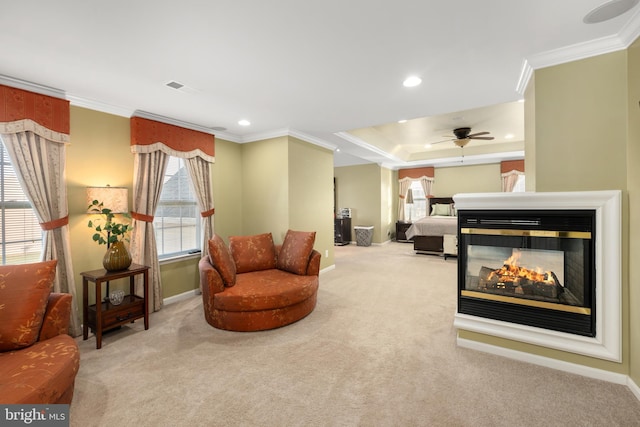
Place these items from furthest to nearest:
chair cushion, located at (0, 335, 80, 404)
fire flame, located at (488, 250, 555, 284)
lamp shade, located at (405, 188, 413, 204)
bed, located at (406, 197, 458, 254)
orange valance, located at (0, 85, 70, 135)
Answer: lamp shade, located at (405, 188, 413, 204), bed, located at (406, 197, 458, 254), orange valance, located at (0, 85, 70, 135), fire flame, located at (488, 250, 555, 284), chair cushion, located at (0, 335, 80, 404)

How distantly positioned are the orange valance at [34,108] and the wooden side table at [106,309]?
61.6 inches

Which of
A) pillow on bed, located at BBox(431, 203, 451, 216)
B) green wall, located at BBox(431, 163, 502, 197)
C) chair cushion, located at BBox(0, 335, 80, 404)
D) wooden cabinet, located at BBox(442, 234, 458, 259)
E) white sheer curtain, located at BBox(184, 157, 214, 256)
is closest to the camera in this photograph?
chair cushion, located at BBox(0, 335, 80, 404)

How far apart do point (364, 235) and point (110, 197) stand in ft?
21.8

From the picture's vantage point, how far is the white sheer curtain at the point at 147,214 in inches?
138

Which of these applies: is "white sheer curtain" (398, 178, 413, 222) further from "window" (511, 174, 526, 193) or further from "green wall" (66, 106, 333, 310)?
"green wall" (66, 106, 333, 310)

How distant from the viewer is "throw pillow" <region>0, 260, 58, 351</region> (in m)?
1.83

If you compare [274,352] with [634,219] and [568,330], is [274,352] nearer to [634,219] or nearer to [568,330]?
[568,330]

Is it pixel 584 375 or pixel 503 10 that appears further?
pixel 584 375

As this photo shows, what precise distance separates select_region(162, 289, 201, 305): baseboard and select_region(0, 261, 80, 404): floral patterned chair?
6.14ft

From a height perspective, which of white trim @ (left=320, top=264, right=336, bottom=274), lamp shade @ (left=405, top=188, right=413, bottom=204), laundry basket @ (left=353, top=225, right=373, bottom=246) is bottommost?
white trim @ (left=320, top=264, right=336, bottom=274)

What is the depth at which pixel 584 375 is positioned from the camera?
85.7 inches

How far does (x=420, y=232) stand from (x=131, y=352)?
20.6ft

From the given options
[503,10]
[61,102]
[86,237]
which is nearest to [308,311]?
[86,237]

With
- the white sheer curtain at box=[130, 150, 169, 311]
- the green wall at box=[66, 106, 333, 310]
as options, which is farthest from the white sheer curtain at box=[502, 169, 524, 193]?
the white sheer curtain at box=[130, 150, 169, 311]
